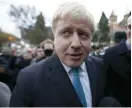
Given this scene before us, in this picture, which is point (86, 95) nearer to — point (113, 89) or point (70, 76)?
point (70, 76)

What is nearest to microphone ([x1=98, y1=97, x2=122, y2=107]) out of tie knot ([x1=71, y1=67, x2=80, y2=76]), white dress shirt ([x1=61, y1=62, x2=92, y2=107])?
white dress shirt ([x1=61, y1=62, x2=92, y2=107])

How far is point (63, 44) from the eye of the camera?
1267 millimetres

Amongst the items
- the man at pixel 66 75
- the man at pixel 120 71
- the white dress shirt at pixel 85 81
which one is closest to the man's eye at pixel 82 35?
the man at pixel 66 75

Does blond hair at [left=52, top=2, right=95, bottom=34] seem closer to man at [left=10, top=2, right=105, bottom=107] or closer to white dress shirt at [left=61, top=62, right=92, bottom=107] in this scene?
man at [left=10, top=2, right=105, bottom=107]

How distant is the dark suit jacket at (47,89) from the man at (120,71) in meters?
0.45

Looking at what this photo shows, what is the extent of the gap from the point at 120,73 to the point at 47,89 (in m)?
0.74

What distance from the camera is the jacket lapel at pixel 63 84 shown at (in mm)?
1291

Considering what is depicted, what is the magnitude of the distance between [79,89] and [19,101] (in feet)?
0.85

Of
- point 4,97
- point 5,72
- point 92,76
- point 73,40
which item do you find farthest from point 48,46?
point 73,40

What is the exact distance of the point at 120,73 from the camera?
6.26 feet

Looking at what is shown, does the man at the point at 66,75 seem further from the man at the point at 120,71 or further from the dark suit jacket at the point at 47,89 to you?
the man at the point at 120,71

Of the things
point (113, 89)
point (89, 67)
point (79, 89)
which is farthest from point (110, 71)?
point (79, 89)

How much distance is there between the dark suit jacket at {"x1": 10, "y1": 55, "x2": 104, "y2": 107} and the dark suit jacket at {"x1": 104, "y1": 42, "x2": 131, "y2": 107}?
1.49 ft

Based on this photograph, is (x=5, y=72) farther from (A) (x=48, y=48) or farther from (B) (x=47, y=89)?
(B) (x=47, y=89)
